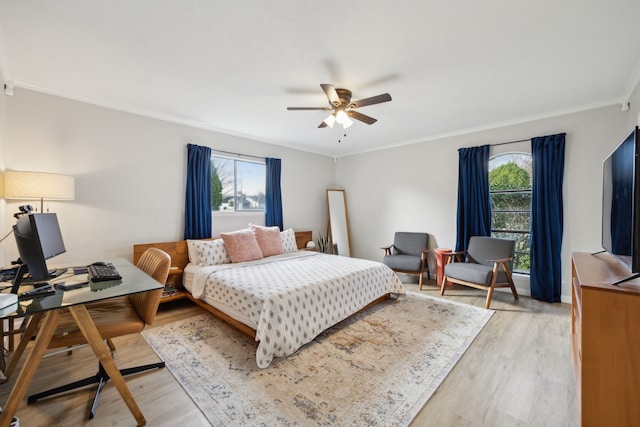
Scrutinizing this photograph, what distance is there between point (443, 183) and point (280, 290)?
3.45 metres

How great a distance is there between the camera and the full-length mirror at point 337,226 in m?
5.75

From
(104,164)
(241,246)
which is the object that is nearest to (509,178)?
(241,246)

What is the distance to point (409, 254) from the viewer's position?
479 cm

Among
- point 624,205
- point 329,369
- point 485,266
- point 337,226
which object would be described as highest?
point 624,205

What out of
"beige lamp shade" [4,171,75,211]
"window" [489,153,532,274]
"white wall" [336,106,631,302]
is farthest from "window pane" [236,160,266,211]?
"window" [489,153,532,274]

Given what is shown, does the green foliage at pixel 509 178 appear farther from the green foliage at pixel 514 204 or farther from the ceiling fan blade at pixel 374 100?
the ceiling fan blade at pixel 374 100

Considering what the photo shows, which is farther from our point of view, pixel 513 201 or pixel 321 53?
pixel 513 201

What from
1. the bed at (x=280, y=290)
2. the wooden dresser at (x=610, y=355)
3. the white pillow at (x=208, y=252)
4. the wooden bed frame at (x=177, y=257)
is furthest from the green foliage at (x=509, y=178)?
the white pillow at (x=208, y=252)

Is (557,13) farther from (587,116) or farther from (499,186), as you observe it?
(499,186)

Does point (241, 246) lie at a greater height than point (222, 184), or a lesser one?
lesser

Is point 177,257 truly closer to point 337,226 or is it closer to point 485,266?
point 337,226

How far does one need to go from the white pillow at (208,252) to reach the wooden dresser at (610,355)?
3.52 meters

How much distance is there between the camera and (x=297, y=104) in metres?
3.25

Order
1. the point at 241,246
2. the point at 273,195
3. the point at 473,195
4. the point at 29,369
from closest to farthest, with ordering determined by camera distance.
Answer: the point at 29,369 → the point at 241,246 → the point at 473,195 → the point at 273,195
